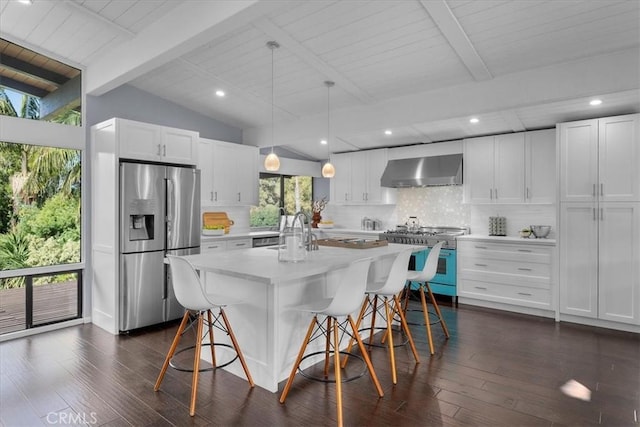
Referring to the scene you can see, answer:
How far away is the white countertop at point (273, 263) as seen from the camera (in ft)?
7.98

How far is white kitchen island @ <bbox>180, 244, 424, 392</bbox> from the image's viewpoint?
2678 millimetres

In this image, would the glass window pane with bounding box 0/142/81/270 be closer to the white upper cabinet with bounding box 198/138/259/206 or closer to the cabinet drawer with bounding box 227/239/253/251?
the white upper cabinet with bounding box 198/138/259/206

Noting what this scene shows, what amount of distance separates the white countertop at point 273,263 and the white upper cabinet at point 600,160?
7.91 ft

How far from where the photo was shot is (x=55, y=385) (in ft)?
9.28

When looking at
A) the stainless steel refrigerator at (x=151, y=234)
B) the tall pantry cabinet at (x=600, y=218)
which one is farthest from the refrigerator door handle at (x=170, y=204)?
the tall pantry cabinet at (x=600, y=218)

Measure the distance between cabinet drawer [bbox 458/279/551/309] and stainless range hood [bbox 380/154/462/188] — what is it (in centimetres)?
150

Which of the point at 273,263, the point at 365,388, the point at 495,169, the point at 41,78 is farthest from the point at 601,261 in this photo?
the point at 41,78

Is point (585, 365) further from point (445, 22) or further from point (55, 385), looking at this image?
point (55, 385)

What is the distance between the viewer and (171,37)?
3295 millimetres

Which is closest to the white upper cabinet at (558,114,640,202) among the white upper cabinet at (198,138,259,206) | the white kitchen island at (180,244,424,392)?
the white kitchen island at (180,244,424,392)

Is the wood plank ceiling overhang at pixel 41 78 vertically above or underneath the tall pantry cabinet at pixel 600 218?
above

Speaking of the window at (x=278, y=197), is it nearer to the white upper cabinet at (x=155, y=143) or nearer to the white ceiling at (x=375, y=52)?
the white upper cabinet at (x=155, y=143)

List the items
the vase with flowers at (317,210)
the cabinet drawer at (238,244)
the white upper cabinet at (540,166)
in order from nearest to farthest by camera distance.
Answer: the white upper cabinet at (540,166) < the cabinet drawer at (238,244) < the vase with flowers at (317,210)

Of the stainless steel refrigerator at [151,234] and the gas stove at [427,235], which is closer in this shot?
the stainless steel refrigerator at [151,234]
